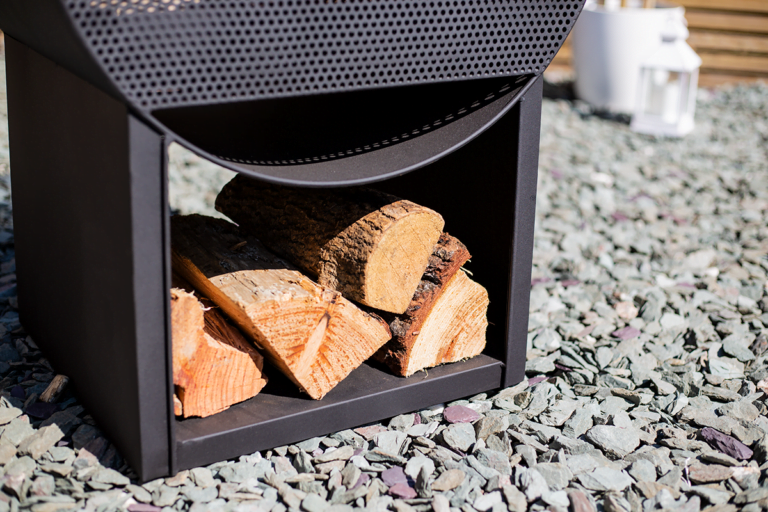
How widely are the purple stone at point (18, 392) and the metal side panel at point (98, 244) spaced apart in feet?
0.30


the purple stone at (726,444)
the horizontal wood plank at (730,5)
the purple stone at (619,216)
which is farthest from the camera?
the horizontal wood plank at (730,5)

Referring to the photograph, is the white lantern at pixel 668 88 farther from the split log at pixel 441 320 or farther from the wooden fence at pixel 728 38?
the split log at pixel 441 320

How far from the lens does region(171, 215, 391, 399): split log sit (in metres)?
1.50

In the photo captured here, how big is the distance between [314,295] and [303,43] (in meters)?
0.52

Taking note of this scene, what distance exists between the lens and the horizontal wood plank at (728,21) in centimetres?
586

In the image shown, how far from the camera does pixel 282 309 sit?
1.50 meters

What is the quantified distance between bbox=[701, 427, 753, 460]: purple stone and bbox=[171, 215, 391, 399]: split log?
2.46ft

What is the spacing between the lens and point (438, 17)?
4.57 feet

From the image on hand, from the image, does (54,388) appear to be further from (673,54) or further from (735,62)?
(735,62)

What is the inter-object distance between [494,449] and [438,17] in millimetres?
901

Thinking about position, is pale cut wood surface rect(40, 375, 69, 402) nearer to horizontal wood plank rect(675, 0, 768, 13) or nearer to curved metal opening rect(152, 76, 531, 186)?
curved metal opening rect(152, 76, 531, 186)

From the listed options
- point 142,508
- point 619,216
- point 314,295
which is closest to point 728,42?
point 619,216

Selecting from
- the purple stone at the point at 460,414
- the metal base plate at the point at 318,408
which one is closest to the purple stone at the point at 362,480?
the metal base plate at the point at 318,408

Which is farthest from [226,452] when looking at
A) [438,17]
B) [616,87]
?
[616,87]
